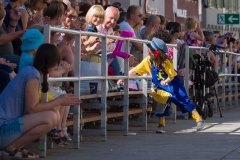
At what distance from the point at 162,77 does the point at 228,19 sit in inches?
845

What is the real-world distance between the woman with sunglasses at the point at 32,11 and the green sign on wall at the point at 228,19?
23.3m

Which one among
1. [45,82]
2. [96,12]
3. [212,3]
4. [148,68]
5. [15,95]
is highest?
[212,3]

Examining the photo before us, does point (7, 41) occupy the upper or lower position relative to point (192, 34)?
lower

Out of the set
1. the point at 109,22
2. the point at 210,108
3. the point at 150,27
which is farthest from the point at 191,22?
the point at 109,22

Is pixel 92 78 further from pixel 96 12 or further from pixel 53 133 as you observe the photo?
pixel 96 12

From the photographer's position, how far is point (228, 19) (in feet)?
111

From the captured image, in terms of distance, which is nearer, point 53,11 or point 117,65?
point 53,11

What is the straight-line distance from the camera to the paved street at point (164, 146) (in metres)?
9.37

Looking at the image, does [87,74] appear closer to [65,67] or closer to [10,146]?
[65,67]

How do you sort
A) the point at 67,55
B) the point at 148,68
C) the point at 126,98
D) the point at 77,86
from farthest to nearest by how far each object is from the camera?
the point at 148,68 → the point at 126,98 → the point at 67,55 → the point at 77,86

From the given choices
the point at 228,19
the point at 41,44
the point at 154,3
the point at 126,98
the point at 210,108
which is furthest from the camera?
the point at 154,3

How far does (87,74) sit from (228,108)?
36.1 ft

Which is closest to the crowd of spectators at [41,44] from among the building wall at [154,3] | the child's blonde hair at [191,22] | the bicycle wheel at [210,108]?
the bicycle wheel at [210,108]

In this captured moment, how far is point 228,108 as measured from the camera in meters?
21.5
